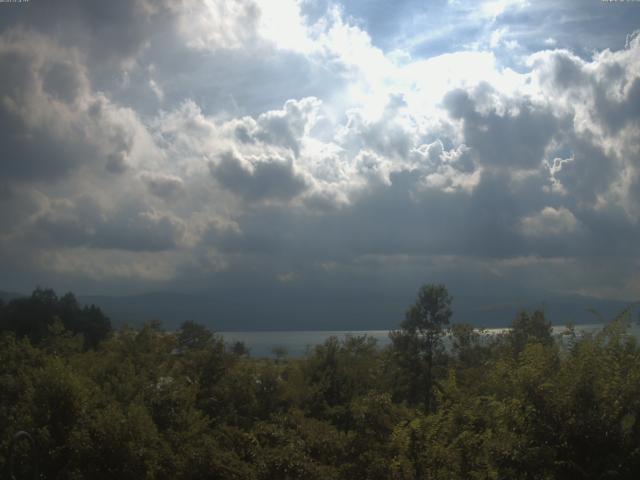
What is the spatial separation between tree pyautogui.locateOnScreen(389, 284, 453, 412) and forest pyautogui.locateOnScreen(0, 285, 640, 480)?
30.8 ft

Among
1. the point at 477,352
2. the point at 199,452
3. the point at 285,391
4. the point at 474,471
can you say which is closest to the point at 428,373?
the point at 477,352

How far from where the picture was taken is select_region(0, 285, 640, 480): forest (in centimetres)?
879

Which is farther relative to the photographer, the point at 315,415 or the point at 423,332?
the point at 423,332

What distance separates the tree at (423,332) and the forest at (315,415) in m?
9.40

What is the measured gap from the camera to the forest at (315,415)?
8.79 metres

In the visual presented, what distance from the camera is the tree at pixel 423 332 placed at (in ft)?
135

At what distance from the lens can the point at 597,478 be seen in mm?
8352

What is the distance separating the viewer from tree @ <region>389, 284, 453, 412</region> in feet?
135

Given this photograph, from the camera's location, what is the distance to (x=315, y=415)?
23406 millimetres

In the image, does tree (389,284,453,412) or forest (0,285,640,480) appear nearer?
forest (0,285,640,480)

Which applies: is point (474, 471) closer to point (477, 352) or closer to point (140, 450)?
point (140, 450)

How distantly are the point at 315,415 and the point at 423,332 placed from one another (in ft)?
67.5

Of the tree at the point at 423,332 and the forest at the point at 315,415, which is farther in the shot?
the tree at the point at 423,332

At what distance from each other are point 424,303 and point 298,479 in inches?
1206
